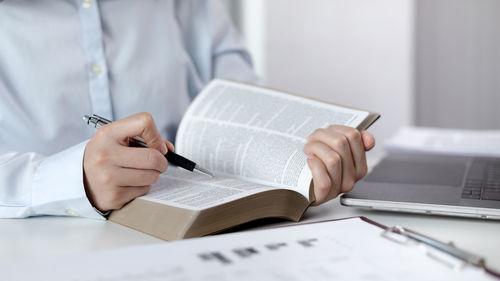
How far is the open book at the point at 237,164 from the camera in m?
0.58

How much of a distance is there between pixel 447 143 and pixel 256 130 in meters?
0.63

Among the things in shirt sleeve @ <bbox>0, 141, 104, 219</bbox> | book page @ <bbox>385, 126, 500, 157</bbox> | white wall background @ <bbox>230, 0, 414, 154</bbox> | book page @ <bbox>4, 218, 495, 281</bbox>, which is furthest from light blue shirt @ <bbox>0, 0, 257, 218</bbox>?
white wall background @ <bbox>230, 0, 414, 154</bbox>

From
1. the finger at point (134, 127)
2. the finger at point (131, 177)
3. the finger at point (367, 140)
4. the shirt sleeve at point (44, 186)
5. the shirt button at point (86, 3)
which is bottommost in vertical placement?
the shirt sleeve at point (44, 186)

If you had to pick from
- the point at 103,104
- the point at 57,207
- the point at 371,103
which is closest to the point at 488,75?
the point at 371,103

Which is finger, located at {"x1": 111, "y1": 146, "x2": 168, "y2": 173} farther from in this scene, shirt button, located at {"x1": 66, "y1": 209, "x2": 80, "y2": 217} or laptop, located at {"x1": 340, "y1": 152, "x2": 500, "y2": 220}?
laptop, located at {"x1": 340, "y1": 152, "x2": 500, "y2": 220}

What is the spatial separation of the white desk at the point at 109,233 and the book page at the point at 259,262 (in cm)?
10

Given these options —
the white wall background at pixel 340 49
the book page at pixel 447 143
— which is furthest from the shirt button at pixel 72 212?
the white wall background at pixel 340 49

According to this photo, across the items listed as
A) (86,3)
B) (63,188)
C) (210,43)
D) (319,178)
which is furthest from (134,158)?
(210,43)

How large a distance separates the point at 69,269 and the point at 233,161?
1.22ft

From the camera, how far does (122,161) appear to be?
2.09ft

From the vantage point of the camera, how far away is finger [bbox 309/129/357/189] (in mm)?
669

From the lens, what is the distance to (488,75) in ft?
9.82

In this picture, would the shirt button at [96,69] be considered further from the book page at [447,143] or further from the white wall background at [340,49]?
the white wall background at [340,49]

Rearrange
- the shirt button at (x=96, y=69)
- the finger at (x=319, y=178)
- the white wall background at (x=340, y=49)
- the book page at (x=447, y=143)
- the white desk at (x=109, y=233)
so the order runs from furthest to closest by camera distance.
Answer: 1. the white wall background at (x=340, y=49)
2. the book page at (x=447, y=143)
3. the shirt button at (x=96, y=69)
4. the finger at (x=319, y=178)
5. the white desk at (x=109, y=233)
